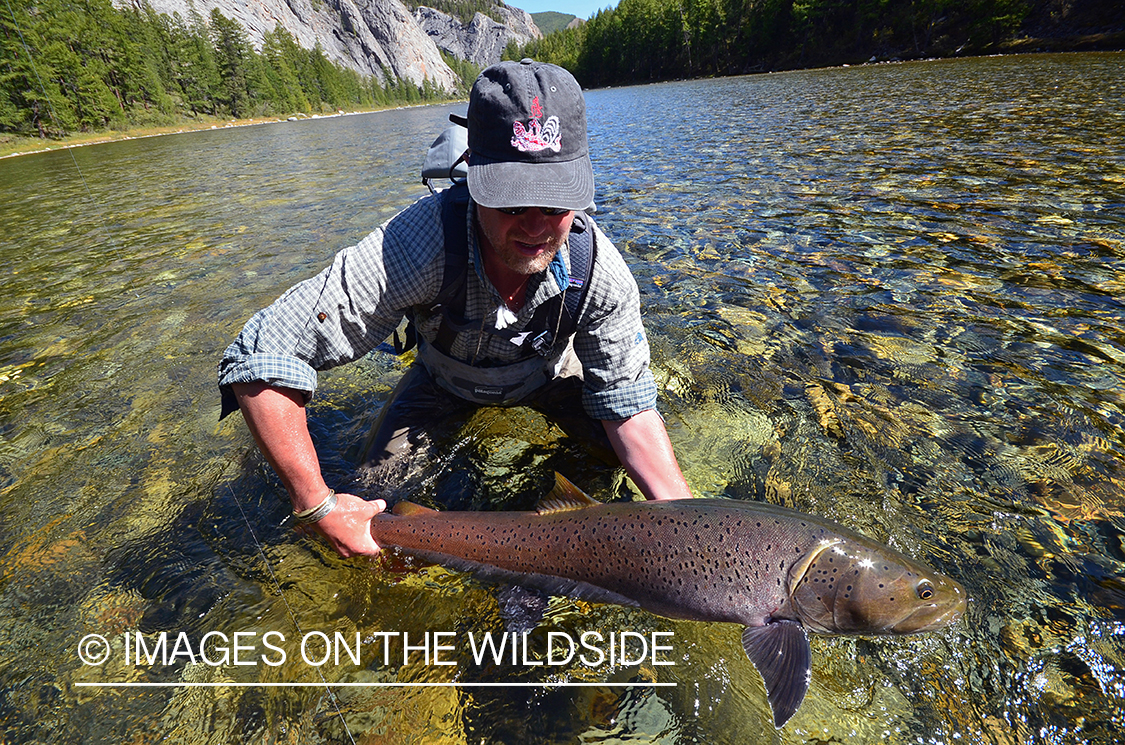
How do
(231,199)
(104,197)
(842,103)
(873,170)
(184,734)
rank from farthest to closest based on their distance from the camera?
(842,103) → (104,197) → (231,199) → (873,170) → (184,734)

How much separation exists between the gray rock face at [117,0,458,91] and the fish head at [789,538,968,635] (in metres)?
162

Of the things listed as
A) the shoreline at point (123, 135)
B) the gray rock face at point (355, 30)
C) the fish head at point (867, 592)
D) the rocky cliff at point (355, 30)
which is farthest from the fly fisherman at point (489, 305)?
the gray rock face at point (355, 30)

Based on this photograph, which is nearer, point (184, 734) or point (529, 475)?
point (184, 734)

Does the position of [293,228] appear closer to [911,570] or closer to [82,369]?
[82,369]

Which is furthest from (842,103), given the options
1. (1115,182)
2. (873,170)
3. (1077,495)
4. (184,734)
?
(184,734)

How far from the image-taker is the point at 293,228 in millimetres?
12141

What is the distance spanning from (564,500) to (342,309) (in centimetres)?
150

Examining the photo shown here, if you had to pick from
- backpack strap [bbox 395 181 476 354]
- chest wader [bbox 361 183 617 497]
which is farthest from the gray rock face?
backpack strap [bbox 395 181 476 354]

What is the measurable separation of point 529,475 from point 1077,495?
348 cm

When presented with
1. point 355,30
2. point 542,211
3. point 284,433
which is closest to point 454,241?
point 542,211

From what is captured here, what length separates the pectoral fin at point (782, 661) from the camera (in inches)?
83.0

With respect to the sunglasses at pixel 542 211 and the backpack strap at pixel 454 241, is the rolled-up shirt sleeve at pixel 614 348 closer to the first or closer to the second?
the sunglasses at pixel 542 211

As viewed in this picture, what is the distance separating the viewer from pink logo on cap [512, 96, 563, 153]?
8.45 ft

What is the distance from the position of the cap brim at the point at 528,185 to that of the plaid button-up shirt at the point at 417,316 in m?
0.40
